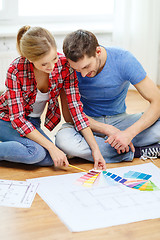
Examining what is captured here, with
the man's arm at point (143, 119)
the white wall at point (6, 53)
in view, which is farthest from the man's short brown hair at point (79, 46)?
the white wall at point (6, 53)

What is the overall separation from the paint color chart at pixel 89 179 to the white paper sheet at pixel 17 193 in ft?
0.62

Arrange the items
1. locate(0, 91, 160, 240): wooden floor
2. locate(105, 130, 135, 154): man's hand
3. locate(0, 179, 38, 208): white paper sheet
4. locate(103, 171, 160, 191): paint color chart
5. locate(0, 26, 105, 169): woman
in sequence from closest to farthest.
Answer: locate(0, 91, 160, 240): wooden floor < locate(0, 179, 38, 208): white paper sheet < locate(103, 171, 160, 191): paint color chart < locate(0, 26, 105, 169): woman < locate(105, 130, 135, 154): man's hand

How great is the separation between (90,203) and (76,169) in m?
0.34

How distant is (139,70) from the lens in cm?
179

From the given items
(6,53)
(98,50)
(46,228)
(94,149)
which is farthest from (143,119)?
(6,53)

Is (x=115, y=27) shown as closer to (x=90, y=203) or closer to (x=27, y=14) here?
(x=27, y=14)

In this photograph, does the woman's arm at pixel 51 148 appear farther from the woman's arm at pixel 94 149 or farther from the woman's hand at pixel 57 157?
the woman's arm at pixel 94 149

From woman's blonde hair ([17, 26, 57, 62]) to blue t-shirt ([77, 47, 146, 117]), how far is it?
0.33 m

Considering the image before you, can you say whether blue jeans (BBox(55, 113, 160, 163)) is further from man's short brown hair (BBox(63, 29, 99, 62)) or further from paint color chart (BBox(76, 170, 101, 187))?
man's short brown hair (BBox(63, 29, 99, 62))

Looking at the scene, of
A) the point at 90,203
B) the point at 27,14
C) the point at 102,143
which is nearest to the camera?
the point at 90,203

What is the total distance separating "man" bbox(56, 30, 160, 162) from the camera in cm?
180

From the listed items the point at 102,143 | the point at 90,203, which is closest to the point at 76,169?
the point at 102,143

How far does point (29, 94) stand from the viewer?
1.74 m

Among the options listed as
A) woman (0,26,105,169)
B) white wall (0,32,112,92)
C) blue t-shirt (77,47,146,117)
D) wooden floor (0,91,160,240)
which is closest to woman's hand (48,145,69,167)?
woman (0,26,105,169)
